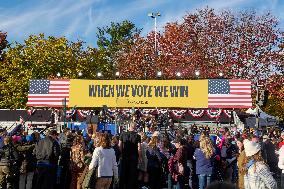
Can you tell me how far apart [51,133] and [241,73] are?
3750 cm

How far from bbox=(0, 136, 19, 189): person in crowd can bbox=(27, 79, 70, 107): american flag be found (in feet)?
73.0

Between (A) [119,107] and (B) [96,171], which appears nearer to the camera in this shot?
(B) [96,171]

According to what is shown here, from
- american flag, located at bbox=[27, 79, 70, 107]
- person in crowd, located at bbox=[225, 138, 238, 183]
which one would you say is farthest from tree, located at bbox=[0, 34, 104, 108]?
person in crowd, located at bbox=[225, 138, 238, 183]

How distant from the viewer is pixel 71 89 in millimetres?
35000

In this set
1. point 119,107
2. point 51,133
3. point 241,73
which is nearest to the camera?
point 51,133

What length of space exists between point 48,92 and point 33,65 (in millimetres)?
20500

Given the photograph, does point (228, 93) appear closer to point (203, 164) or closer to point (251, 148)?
point (203, 164)

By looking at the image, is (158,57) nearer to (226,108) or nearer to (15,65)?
(15,65)

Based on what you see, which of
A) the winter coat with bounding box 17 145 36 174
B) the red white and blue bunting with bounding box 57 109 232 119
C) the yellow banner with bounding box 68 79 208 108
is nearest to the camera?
the winter coat with bounding box 17 145 36 174

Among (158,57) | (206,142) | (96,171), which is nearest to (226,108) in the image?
(158,57)

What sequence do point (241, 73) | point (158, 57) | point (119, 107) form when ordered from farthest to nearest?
point (158, 57)
point (241, 73)
point (119, 107)

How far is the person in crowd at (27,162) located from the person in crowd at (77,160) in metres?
1.14

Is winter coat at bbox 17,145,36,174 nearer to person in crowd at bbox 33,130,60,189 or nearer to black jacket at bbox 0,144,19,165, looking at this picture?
black jacket at bbox 0,144,19,165

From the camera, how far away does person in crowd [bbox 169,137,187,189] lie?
12.9 metres
